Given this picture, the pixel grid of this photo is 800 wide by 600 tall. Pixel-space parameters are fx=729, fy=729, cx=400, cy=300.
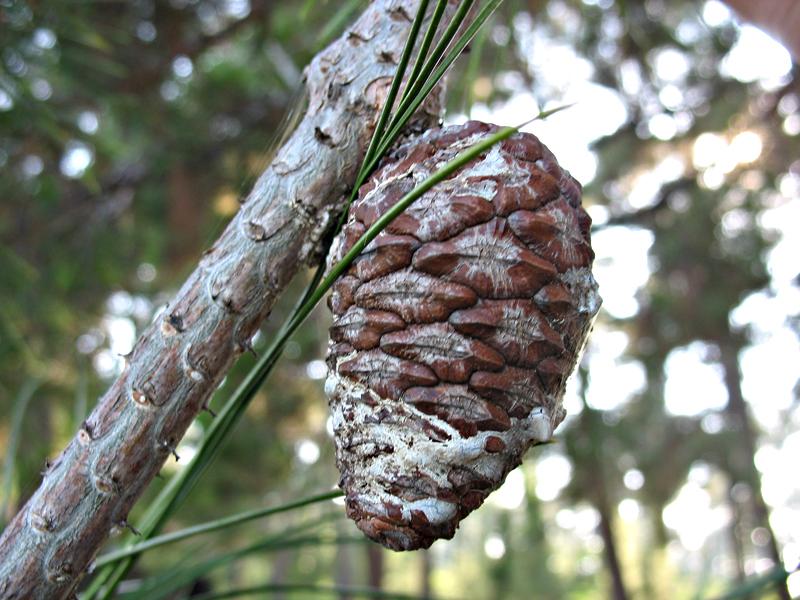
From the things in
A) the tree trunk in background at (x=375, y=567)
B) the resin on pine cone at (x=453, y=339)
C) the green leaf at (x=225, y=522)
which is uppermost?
the resin on pine cone at (x=453, y=339)

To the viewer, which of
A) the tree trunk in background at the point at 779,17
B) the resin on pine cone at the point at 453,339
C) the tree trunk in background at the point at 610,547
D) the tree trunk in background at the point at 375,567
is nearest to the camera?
the resin on pine cone at the point at 453,339

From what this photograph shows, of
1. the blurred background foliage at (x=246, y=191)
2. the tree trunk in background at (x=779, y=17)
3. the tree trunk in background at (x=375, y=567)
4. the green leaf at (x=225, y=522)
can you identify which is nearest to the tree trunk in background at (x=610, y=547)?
the blurred background foliage at (x=246, y=191)

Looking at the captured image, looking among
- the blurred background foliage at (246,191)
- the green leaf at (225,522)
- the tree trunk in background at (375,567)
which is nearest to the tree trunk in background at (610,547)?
the blurred background foliage at (246,191)

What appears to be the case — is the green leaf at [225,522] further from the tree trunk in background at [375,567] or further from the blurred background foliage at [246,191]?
the tree trunk in background at [375,567]

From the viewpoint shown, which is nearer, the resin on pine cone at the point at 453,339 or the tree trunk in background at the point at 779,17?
the resin on pine cone at the point at 453,339

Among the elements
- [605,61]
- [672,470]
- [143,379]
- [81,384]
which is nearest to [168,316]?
[143,379]

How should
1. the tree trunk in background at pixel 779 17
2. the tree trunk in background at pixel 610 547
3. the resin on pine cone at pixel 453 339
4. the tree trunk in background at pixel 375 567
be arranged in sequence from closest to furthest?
the resin on pine cone at pixel 453 339
the tree trunk in background at pixel 779 17
the tree trunk in background at pixel 610 547
the tree trunk in background at pixel 375 567

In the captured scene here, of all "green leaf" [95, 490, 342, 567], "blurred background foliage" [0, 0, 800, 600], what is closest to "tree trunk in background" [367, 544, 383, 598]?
"blurred background foliage" [0, 0, 800, 600]

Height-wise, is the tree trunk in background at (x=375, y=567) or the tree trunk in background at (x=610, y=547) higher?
the tree trunk in background at (x=610, y=547)
